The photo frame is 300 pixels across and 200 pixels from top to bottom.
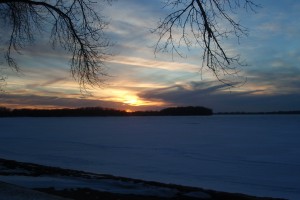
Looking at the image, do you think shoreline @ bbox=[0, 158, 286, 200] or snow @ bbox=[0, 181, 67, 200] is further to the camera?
shoreline @ bbox=[0, 158, 286, 200]

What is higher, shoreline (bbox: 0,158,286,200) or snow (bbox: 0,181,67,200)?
snow (bbox: 0,181,67,200)

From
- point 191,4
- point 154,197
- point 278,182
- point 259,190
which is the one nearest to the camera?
point 191,4

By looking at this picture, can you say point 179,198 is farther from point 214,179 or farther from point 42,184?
point 214,179

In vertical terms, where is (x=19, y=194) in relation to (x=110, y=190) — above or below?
above

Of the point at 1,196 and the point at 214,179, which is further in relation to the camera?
the point at 214,179

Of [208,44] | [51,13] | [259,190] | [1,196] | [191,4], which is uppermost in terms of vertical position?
[51,13]

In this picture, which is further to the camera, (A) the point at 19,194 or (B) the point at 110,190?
(B) the point at 110,190

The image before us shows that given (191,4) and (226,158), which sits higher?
(191,4)

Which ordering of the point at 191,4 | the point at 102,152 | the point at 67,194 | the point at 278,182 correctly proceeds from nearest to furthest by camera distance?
the point at 191,4
the point at 67,194
the point at 278,182
the point at 102,152

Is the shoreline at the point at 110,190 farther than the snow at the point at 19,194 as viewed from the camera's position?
Yes

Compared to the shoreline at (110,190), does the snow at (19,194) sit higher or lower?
higher

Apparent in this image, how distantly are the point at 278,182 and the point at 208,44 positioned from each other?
8653 mm

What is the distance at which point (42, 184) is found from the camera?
9859mm

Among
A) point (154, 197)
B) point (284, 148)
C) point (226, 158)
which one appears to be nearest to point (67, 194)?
point (154, 197)
